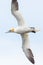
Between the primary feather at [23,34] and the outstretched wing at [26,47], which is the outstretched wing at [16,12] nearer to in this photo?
the primary feather at [23,34]

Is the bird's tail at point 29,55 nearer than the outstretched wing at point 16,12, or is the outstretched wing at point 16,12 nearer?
the bird's tail at point 29,55

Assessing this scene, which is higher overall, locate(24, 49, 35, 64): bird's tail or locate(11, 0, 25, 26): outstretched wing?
locate(11, 0, 25, 26): outstretched wing

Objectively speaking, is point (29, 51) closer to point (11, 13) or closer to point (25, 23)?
point (25, 23)

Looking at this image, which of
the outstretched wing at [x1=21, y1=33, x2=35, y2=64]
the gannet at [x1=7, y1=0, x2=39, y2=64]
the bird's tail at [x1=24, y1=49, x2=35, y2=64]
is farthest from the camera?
the outstretched wing at [x1=21, y1=33, x2=35, y2=64]

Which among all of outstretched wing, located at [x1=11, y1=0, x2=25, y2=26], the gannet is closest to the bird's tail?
the gannet

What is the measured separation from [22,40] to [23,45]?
0.33 m

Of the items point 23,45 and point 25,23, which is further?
point 23,45

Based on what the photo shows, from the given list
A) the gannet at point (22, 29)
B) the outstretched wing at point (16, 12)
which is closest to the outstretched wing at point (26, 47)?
the gannet at point (22, 29)

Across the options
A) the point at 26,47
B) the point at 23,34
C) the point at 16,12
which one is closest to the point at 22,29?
the point at 23,34

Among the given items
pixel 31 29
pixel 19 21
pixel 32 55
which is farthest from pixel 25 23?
pixel 32 55

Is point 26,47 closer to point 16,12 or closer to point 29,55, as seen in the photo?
point 29,55

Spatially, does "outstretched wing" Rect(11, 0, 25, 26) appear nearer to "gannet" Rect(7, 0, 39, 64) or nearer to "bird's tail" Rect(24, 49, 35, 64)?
"gannet" Rect(7, 0, 39, 64)

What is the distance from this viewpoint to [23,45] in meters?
11.8

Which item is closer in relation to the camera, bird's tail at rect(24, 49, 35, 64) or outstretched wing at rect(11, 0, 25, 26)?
bird's tail at rect(24, 49, 35, 64)
